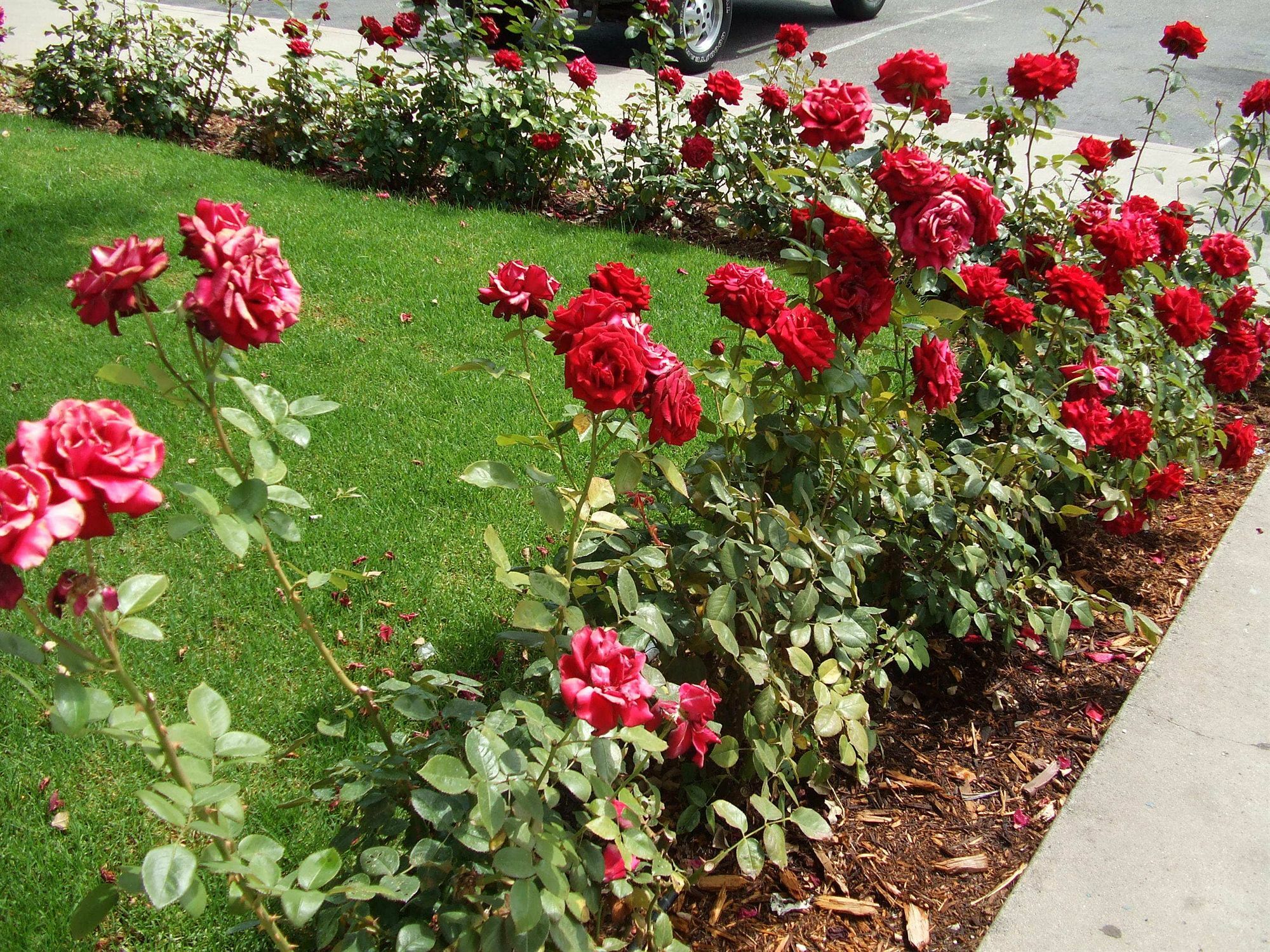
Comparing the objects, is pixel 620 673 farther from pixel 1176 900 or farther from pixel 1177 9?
pixel 1177 9

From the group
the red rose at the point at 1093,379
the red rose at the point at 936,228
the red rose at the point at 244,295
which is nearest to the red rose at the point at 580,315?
the red rose at the point at 244,295

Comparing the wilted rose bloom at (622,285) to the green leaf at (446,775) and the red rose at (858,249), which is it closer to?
the red rose at (858,249)

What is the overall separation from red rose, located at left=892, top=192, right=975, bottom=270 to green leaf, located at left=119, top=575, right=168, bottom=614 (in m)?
1.40

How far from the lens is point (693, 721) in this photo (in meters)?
1.75

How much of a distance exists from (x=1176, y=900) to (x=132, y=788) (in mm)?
2296

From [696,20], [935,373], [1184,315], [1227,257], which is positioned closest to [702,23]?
[696,20]

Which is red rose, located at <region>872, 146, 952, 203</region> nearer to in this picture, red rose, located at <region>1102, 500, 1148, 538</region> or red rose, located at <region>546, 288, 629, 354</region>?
red rose, located at <region>546, 288, 629, 354</region>

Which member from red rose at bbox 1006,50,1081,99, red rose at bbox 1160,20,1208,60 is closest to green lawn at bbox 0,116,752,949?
red rose at bbox 1006,50,1081,99

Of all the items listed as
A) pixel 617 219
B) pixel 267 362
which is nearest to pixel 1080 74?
pixel 617 219

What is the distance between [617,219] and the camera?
559 cm

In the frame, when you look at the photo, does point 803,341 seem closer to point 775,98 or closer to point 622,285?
point 622,285

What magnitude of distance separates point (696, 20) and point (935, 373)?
8.16 metres

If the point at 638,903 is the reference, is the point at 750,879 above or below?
below

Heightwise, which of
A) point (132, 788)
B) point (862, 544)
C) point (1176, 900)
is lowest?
point (132, 788)
